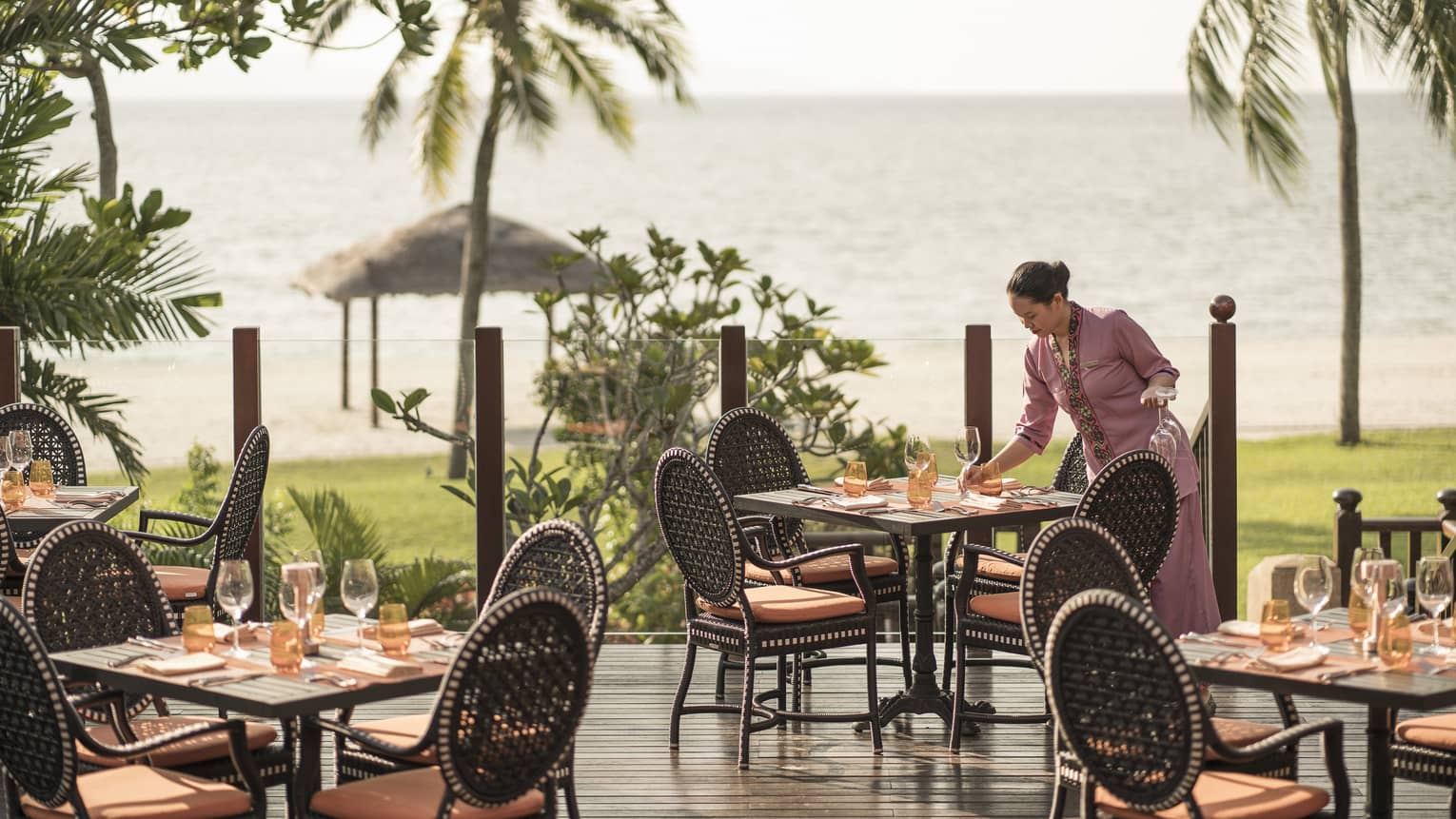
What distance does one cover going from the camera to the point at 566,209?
188 ft

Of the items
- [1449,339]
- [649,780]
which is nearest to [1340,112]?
[649,780]

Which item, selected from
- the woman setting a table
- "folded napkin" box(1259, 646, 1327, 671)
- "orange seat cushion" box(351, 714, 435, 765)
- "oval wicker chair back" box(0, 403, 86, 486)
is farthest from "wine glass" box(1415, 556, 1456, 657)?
"oval wicker chair back" box(0, 403, 86, 486)

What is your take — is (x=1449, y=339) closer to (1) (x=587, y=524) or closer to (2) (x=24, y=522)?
(1) (x=587, y=524)

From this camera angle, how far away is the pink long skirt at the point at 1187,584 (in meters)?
5.98

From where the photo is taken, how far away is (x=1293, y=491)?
23.2 meters

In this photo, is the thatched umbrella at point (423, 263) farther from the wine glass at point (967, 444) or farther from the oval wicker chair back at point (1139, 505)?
the oval wicker chair back at point (1139, 505)

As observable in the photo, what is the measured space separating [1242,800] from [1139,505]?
178cm

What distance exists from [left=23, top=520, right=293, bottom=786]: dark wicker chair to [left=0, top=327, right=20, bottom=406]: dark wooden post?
11.0ft

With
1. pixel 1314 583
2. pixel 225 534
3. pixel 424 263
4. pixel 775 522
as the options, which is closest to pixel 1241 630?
pixel 1314 583

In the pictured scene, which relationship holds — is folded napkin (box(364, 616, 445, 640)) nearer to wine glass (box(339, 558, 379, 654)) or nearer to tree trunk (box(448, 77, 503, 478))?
wine glass (box(339, 558, 379, 654))

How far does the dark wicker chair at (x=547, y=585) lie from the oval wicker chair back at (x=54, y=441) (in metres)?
3.19

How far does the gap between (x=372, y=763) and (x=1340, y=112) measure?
713 inches

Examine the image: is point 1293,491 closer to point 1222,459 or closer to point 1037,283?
point 1222,459

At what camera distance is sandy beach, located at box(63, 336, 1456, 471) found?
1078 cm
